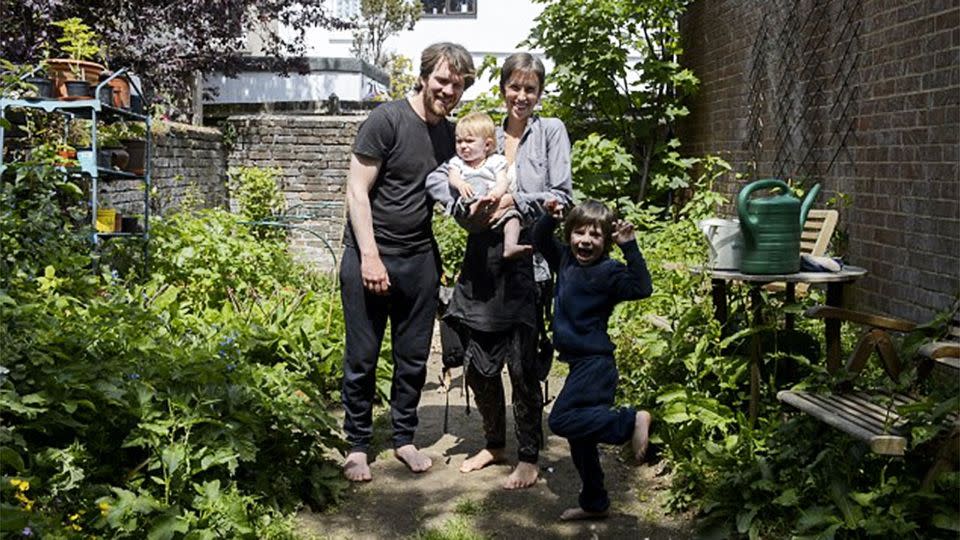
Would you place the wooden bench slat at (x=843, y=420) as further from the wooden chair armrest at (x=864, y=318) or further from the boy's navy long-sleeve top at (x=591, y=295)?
the boy's navy long-sleeve top at (x=591, y=295)

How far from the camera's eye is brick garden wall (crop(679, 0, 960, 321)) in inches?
202

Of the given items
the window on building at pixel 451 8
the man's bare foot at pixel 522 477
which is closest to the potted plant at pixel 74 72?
the man's bare foot at pixel 522 477

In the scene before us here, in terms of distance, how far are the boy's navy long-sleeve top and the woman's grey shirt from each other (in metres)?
0.37

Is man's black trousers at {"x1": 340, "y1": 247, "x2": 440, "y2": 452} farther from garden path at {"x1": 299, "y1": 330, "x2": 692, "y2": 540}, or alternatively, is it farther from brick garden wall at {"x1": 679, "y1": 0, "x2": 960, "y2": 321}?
brick garden wall at {"x1": 679, "y1": 0, "x2": 960, "y2": 321}

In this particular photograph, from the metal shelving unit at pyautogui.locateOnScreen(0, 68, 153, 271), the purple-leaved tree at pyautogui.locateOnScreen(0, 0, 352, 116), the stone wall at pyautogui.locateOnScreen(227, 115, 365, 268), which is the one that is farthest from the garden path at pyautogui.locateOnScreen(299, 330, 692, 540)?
the stone wall at pyautogui.locateOnScreen(227, 115, 365, 268)

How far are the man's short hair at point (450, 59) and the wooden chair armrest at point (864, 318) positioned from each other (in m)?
1.72

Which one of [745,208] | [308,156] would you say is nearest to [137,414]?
[745,208]

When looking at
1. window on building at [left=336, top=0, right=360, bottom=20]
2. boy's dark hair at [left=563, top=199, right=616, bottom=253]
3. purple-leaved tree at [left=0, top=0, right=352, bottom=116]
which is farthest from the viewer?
window on building at [left=336, top=0, right=360, bottom=20]

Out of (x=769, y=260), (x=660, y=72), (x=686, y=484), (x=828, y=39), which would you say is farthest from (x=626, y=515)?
(x=660, y=72)

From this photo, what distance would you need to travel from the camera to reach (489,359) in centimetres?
445

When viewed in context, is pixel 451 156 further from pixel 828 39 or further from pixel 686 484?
pixel 828 39

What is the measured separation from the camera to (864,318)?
4051 mm

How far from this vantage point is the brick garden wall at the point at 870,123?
514cm

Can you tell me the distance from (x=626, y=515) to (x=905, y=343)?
49.6 inches
